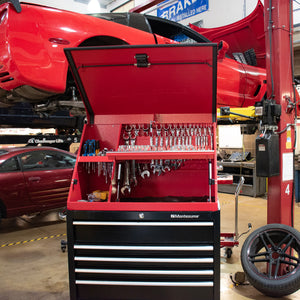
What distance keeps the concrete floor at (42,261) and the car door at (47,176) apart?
45cm

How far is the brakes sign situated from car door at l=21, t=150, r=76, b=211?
234 inches

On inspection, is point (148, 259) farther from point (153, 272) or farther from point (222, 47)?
point (222, 47)

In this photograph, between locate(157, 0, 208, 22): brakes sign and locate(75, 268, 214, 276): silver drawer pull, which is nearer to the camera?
locate(75, 268, 214, 276): silver drawer pull

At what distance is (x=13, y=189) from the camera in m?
4.07

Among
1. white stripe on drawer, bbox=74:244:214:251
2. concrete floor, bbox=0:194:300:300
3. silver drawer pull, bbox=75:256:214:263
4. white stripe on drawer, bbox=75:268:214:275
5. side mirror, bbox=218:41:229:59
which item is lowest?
concrete floor, bbox=0:194:300:300

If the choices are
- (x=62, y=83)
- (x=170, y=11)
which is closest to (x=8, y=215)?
(x=62, y=83)

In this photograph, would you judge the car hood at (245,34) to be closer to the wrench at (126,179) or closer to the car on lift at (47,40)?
the car on lift at (47,40)

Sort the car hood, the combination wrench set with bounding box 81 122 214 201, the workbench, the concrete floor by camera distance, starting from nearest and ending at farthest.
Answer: the combination wrench set with bounding box 81 122 214 201
the concrete floor
the car hood
the workbench

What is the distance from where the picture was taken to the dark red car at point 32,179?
406cm

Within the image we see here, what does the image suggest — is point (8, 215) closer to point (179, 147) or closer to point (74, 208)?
point (74, 208)

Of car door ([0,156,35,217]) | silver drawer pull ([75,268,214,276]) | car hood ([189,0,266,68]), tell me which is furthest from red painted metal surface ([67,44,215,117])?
car hood ([189,0,266,68])

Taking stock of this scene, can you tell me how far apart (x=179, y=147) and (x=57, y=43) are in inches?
60.5

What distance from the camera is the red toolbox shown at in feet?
6.39

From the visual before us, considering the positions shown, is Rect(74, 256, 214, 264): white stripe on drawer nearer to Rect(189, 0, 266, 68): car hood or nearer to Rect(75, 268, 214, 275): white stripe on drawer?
Rect(75, 268, 214, 275): white stripe on drawer
